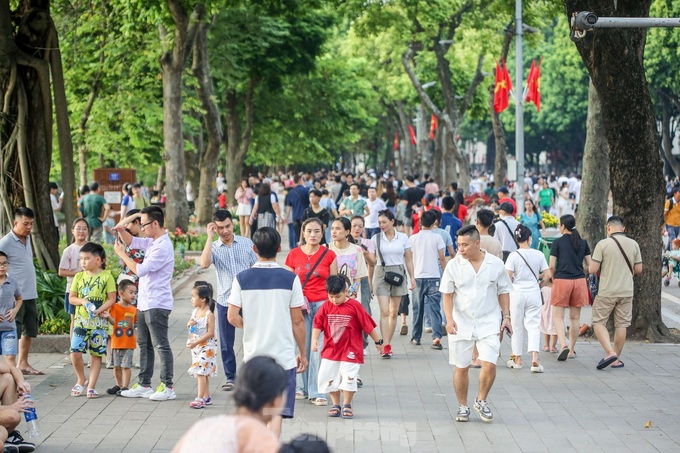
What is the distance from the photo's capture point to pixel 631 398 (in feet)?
36.5

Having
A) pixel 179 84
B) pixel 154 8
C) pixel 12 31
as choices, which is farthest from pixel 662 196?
pixel 179 84

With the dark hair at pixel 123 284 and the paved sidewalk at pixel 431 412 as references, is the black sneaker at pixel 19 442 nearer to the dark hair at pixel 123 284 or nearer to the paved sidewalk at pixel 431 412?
the paved sidewalk at pixel 431 412

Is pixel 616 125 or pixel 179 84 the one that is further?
pixel 179 84

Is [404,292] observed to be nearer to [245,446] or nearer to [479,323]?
[479,323]

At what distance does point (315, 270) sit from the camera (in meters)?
10.7

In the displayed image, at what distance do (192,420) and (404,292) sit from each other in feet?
14.5

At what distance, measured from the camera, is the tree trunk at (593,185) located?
18688 millimetres

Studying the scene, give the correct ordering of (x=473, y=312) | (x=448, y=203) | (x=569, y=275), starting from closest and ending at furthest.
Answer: (x=473, y=312)
(x=569, y=275)
(x=448, y=203)

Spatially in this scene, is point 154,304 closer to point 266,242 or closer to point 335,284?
point 335,284

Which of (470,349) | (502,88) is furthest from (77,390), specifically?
(502,88)

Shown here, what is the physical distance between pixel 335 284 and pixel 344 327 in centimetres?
39

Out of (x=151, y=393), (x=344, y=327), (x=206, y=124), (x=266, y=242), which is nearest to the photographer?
(x=266, y=242)

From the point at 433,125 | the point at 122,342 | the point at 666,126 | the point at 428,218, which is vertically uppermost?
the point at 433,125

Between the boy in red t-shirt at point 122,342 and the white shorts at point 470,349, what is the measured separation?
3.17m
